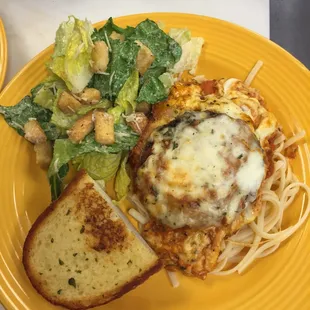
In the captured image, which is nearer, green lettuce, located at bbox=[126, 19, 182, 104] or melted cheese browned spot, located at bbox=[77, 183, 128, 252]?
melted cheese browned spot, located at bbox=[77, 183, 128, 252]

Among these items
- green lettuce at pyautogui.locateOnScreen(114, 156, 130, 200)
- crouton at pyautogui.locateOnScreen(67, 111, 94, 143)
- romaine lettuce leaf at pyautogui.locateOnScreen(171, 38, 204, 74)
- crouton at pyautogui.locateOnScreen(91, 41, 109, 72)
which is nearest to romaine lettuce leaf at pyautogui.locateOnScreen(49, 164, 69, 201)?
crouton at pyautogui.locateOnScreen(67, 111, 94, 143)

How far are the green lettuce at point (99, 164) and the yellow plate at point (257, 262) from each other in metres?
0.23

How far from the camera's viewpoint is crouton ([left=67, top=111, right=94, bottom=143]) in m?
2.43

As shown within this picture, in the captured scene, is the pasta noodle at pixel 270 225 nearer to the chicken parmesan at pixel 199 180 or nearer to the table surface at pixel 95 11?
the chicken parmesan at pixel 199 180

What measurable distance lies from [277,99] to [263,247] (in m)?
0.78

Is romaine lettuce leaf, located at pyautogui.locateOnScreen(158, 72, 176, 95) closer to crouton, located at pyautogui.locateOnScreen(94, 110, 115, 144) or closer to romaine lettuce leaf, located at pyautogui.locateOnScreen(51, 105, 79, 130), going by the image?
crouton, located at pyautogui.locateOnScreen(94, 110, 115, 144)

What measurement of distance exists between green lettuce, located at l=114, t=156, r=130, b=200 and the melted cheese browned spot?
0.21 metres

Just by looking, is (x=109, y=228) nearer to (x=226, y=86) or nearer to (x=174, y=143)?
(x=174, y=143)

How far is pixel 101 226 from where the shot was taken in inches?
90.1

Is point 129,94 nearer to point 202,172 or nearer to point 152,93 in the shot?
point 152,93

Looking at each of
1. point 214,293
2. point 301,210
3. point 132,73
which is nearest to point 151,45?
point 132,73

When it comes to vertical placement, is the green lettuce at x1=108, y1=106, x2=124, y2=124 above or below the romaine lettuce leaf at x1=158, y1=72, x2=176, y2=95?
below

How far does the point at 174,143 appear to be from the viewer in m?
2.33

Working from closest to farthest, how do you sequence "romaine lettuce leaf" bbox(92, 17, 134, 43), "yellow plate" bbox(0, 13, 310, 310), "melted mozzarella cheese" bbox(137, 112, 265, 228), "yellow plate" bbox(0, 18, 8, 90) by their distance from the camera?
"melted mozzarella cheese" bbox(137, 112, 265, 228), "yellow plate" bbox(0, 13, 310, 310), "romaine lettuce leaf" bbox(92, 17, 134, 43), "yellow plate" bbox(0, 18, 8, 90)
